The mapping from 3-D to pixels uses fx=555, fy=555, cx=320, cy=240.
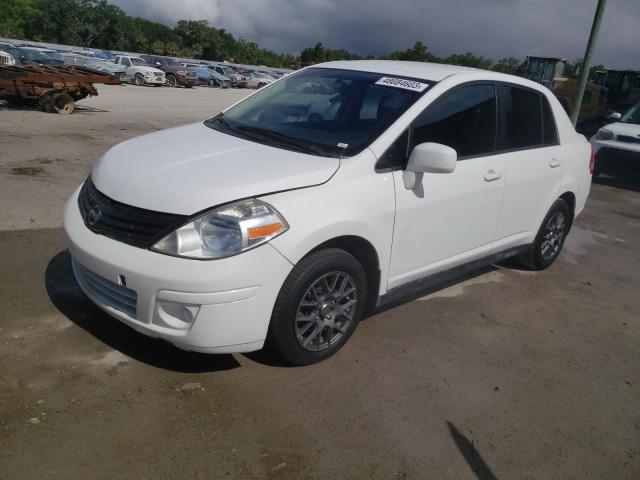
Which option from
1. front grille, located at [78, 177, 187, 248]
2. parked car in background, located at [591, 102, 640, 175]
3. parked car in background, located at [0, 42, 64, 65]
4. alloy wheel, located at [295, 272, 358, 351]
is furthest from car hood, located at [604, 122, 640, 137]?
parked car in background, located at [0, 42, 64, 65]

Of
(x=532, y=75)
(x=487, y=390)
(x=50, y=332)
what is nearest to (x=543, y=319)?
(x=487, y=390)

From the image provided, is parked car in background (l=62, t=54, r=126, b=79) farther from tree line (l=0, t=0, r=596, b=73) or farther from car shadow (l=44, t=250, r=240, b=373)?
tree line (l=0, t=0, r=596, b=73)

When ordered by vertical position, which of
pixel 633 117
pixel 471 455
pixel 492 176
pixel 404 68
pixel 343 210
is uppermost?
pixel 404 68

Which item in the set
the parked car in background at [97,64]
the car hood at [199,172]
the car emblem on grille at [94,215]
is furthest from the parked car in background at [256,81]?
the car emblem on grille at [94,215]

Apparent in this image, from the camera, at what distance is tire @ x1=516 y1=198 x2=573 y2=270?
5.14 metres

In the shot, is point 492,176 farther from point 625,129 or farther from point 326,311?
point 625,129

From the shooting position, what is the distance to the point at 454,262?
4.12 metres

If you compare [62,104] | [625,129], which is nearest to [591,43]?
[625,129]

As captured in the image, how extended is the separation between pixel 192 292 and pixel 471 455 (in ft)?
5.31

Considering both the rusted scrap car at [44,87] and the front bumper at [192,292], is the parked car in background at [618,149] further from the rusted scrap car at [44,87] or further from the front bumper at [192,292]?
the rusted scrap car at [44,87]

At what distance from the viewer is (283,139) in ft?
11.8

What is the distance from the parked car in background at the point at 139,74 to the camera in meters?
31.5

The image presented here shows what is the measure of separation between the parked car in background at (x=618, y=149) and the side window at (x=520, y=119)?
714 cm

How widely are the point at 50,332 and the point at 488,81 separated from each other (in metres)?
3.52
